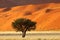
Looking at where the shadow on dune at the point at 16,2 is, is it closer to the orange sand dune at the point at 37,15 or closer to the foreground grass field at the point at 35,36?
the orange sand dune at the point at 37,15

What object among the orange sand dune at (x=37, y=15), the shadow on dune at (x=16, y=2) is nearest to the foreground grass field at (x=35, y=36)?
the orange sand dune at (x=37, y=15)

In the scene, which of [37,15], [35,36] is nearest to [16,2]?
[37,15]

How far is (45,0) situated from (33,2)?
17.1ft

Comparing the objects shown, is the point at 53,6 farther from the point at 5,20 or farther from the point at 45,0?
the point at 5,20

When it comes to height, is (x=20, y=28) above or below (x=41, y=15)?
above

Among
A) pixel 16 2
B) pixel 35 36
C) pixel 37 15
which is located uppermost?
pixel 35 36

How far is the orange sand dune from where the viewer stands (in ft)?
212

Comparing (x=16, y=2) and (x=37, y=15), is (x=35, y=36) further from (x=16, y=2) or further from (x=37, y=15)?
(x=16, y=2)

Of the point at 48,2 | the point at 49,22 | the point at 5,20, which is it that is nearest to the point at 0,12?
the point at 5,20

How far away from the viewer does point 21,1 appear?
89062 millimetres

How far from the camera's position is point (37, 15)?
76.0 m

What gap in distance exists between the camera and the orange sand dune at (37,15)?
6475cm

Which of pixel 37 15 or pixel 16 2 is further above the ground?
pixel 37 15

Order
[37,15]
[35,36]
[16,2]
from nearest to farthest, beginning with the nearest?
[35,36]
[37,15]
[16,2]
